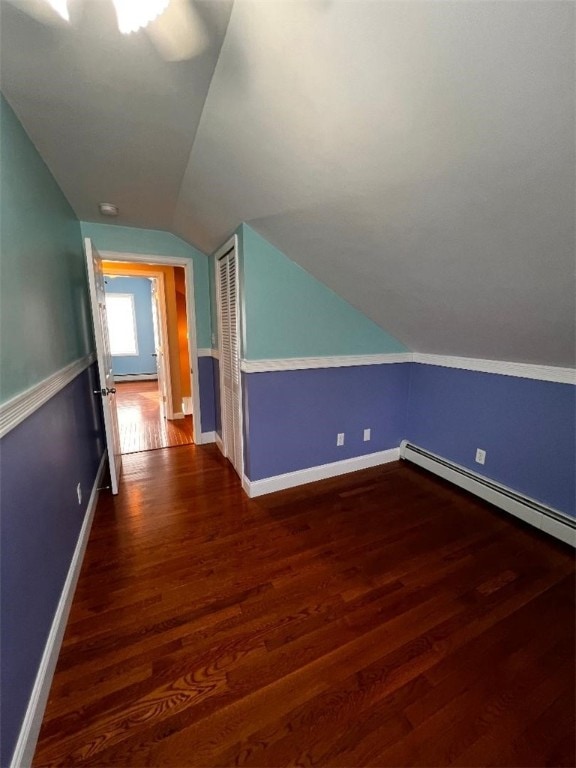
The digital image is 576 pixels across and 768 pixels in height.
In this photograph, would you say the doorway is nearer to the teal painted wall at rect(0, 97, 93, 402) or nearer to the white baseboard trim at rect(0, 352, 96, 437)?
the teal painted wall at rect(0, 97, 93, 402)

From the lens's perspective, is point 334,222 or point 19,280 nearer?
point 19,280

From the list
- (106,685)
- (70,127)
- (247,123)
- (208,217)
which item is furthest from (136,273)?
(106,685)

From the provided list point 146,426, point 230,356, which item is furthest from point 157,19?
point 146,426

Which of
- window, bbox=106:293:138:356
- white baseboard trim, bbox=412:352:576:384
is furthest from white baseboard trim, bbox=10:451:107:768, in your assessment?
window, bbox=106:293:138:356

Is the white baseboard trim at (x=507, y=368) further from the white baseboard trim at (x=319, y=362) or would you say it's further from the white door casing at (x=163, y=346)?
the white door casing at (x=163, y=346)

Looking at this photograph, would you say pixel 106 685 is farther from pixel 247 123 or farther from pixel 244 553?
pixel 247 123

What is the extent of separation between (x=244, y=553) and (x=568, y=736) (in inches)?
57.0

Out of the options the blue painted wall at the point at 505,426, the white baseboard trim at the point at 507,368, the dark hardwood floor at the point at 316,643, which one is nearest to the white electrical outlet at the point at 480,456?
the blue painted wall at the point at 505,426

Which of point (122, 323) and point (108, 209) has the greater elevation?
point (108, 209)

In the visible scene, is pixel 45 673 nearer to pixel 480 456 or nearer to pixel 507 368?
pixel 480 456

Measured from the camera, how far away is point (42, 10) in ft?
2.93

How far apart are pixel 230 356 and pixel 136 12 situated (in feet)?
6.17

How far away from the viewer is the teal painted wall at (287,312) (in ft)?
6.76

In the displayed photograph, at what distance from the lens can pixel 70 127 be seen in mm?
1409
